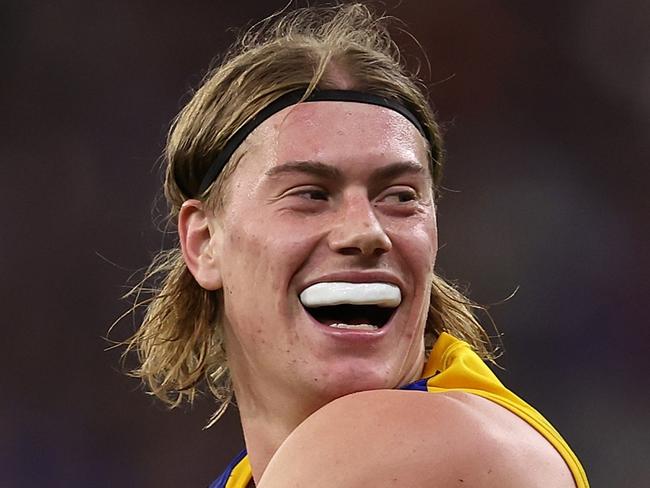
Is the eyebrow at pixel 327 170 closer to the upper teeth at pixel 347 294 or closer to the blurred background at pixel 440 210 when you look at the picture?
the upper teeth at pixel 347 294

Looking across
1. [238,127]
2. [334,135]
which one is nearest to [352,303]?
[334,135]

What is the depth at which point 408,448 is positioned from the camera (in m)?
1.48

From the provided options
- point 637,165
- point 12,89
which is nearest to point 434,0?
point 637,165

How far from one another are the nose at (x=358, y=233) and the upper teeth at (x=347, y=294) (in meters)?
0.05

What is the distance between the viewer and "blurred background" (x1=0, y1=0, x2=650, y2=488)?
3.71 meters

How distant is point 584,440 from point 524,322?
44 centimetres

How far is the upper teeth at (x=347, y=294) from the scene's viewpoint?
176cm

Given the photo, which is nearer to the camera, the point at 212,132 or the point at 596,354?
the point at 212,132

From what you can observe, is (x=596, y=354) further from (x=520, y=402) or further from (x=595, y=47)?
(x=520, y=402)

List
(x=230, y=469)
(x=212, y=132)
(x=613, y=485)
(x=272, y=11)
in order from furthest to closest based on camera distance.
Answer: (x=272, y=11)
(x=613, y=485)
(x=230, y=469)
(x=212, y=132)

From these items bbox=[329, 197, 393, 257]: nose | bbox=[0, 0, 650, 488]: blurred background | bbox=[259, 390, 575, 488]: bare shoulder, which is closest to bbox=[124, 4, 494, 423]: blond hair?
bbox=[329, 197, 393, 257]: nose

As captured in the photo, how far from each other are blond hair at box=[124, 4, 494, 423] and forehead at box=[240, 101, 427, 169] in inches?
1.7

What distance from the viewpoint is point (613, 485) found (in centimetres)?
369

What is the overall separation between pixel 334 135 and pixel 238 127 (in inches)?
7.6
